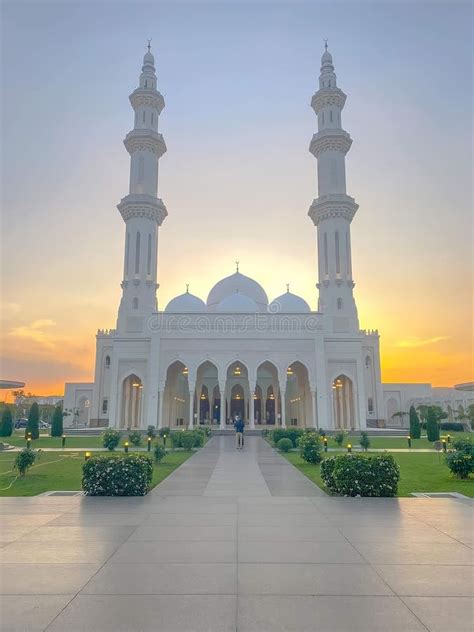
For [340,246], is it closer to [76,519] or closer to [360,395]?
[360,395]

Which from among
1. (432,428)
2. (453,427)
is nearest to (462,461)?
(432,428)

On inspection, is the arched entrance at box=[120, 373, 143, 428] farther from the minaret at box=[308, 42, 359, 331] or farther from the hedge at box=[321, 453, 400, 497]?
the hedge at box=[321, 453, 400, 497]

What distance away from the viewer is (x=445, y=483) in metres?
11.9

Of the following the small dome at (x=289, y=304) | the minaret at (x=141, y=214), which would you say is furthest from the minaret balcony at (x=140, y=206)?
the small dome at (x=289, y=304)

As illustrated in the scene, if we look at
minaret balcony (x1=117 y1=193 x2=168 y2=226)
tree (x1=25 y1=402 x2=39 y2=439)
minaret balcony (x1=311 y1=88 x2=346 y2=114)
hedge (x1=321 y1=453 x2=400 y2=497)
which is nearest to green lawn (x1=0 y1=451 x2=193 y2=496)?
hedge (x1=321 y1=453 x2=400 y2=497)

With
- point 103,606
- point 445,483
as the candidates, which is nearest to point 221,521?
point 103,606

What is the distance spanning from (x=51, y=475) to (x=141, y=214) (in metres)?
32.0

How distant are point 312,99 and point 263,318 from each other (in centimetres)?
2058

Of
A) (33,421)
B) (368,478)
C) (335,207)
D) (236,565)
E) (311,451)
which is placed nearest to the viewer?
(236,565)

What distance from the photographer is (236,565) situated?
5.21 meters

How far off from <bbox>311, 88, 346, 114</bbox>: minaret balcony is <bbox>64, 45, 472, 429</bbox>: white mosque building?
0.29ft

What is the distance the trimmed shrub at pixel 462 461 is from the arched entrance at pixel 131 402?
32005 mm

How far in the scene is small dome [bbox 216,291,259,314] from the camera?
4612 centimetres

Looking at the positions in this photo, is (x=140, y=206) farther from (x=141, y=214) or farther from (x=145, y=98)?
(x=145, y=98)
